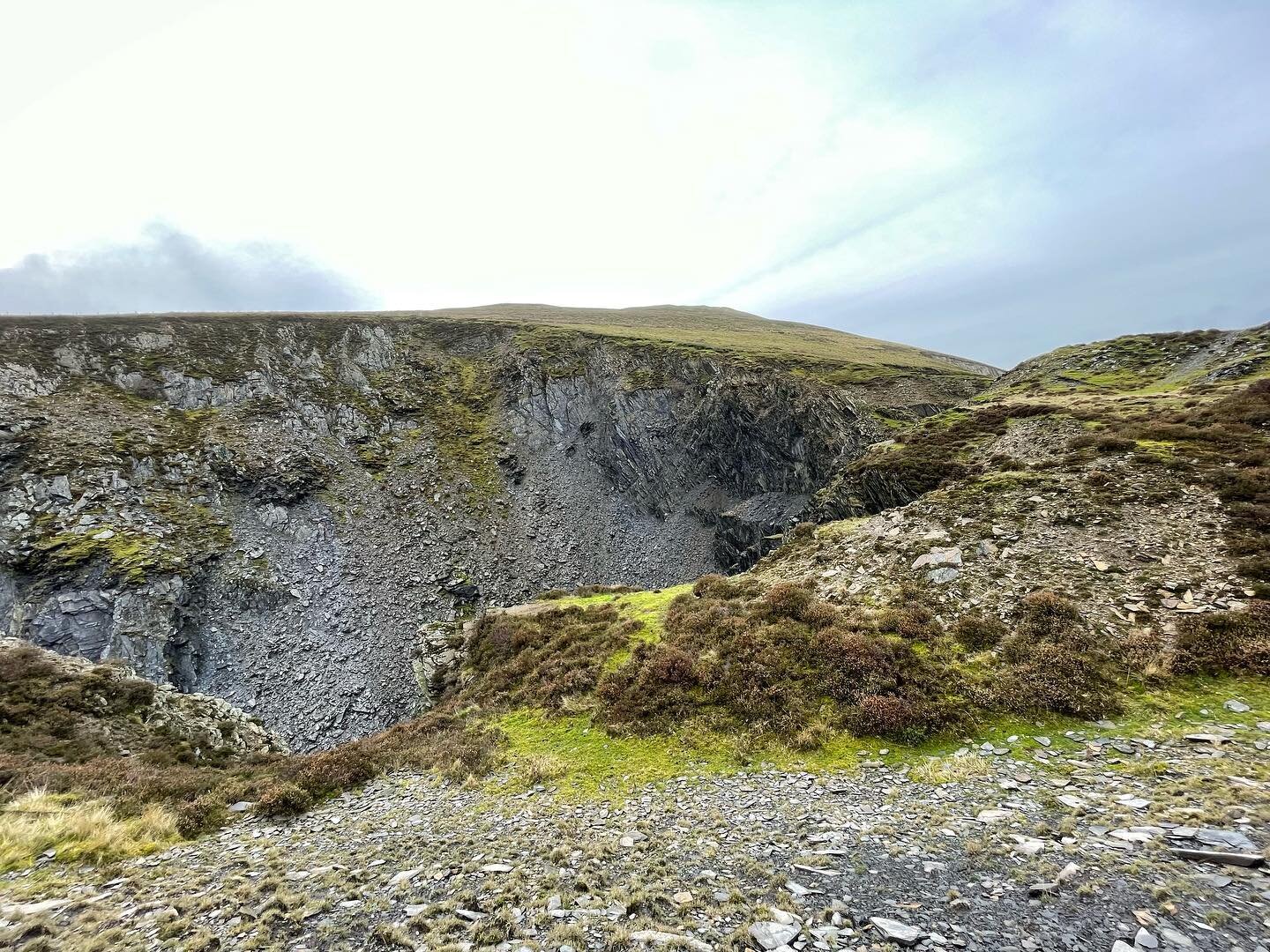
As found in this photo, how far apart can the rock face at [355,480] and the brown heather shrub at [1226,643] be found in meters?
28.0

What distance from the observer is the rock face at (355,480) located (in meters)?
35.2

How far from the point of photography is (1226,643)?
40.1ft

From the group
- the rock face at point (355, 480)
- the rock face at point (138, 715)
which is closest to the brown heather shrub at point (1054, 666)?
the rock face at point (355, 480)

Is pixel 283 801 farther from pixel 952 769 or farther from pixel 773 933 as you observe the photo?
pixel 952 769

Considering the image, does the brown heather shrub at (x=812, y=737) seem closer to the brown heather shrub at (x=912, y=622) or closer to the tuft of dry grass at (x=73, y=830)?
the brown heather shrub at (x=912, y=622)

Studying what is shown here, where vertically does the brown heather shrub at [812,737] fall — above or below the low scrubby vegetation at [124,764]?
above

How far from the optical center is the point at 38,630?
32500 mm

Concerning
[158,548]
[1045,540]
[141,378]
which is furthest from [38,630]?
[1045,540]

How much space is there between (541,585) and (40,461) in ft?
134

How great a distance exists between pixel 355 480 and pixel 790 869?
54.9 metres

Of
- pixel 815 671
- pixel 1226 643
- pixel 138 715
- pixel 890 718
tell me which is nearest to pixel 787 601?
pixel 815 671

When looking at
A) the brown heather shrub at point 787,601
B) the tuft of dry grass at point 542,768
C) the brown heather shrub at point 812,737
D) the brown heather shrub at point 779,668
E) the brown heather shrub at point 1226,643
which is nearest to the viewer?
the brown heather shrub at point 1226,643

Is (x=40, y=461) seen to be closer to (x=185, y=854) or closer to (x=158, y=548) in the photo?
(x=158, y=548)

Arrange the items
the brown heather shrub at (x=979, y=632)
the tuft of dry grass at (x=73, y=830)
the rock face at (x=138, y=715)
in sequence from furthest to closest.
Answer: the rock face at (x=138, y=715) → the brown heather shrub at (x=979, y=632) → the tuft of dry grass at (x=73, y=830)
